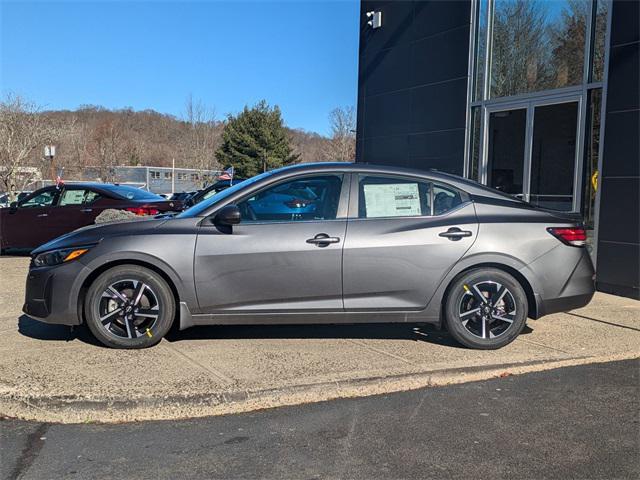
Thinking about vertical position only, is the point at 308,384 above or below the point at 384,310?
below

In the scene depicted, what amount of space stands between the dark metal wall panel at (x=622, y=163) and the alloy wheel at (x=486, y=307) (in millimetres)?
3564

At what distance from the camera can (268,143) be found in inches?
2248

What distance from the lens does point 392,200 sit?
518 centimetres

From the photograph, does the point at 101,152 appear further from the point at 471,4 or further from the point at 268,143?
the point at 471,4

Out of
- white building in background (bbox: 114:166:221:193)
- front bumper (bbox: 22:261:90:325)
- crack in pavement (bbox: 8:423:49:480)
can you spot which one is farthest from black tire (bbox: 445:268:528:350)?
white building in background (bbox: 114:166:221:193)

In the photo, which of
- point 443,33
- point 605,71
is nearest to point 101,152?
point 443,33

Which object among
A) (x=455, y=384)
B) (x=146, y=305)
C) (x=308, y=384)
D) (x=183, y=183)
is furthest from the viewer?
(x=183, y=183)

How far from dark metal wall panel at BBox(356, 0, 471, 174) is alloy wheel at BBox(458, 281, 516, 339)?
19.6 ft

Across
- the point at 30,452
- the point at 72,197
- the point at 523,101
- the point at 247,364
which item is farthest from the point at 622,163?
the point at 72,197

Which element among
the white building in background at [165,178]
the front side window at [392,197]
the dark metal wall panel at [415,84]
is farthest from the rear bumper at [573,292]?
the white building in background at [165,178]

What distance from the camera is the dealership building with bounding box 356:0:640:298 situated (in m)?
7.82

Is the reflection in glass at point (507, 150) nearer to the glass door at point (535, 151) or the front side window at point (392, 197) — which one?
the glass door at point (535, 151)

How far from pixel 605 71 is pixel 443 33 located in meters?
Answer: 3.71

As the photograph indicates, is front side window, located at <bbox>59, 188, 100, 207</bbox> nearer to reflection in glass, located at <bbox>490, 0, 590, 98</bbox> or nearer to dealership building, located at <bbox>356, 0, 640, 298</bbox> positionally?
dealership building, located at <bbox>356, 0, 640, 298</bbox>
